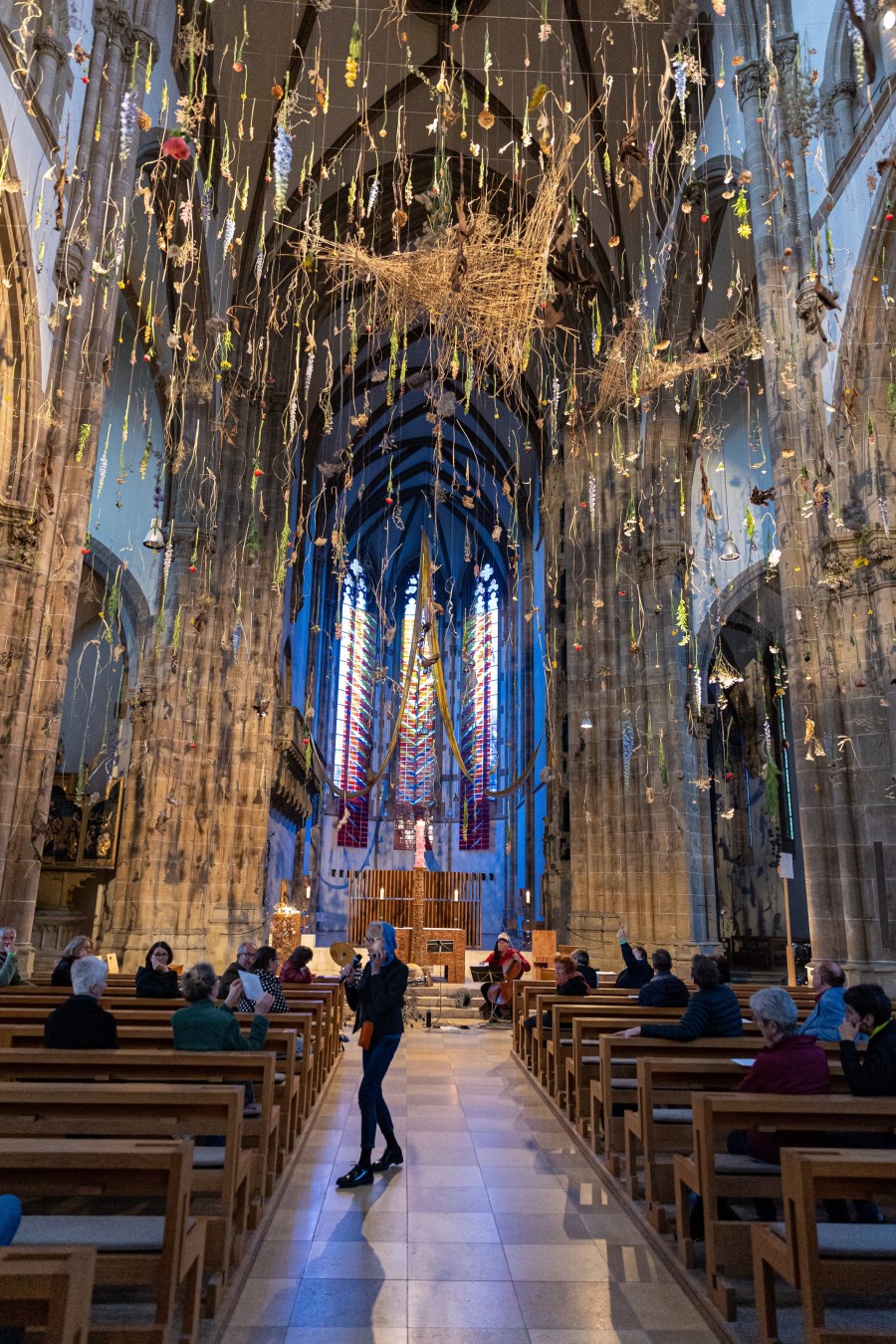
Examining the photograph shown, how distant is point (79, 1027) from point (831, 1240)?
3.33m

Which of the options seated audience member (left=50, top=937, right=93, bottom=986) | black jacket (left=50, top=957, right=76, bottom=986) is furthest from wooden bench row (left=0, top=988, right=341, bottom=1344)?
black jacket (left=50, top=957, right=76, bottom=986)

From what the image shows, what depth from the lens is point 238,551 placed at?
17188 mm

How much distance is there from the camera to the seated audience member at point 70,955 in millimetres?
6355

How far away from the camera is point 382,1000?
5195 mm

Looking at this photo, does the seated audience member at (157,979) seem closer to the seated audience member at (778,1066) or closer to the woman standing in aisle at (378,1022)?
the woman standing in aisle at (378,1022)

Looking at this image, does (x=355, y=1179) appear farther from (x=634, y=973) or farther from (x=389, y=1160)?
(x=634, y=973)

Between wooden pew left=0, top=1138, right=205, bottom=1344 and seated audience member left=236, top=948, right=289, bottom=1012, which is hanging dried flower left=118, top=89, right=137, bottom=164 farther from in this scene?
wooden pew left=0, top=1138, right=205, bottom=1344

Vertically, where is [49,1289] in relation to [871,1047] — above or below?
below

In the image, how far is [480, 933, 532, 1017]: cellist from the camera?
12.4 metres

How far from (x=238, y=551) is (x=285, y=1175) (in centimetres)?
1364

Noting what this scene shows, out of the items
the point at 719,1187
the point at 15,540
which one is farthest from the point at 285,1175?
the point at 15,540

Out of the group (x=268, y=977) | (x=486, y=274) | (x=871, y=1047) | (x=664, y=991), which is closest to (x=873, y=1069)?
(x=871, y=1047)

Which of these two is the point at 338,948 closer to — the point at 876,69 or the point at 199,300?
the point at 199,300

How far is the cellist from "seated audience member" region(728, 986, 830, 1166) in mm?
8742
